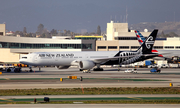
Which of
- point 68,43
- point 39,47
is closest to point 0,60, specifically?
point 39,47

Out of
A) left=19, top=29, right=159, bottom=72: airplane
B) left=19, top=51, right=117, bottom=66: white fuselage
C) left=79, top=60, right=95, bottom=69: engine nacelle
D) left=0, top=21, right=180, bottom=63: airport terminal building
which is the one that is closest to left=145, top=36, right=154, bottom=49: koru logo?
left=19, top=29, right=159, bottom=72: airplane

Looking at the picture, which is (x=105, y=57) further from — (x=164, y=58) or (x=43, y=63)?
(x=164, y=58)

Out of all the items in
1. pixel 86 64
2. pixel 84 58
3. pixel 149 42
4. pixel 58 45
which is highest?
pixel 58 45

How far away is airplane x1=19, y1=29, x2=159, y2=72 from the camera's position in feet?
249

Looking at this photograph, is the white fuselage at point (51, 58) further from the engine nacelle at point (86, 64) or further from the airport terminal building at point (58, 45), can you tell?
the airport terminal building at point (58, 45)

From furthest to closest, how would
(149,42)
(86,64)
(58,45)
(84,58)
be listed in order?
(58,45)
(149,42)
(84,58)
(86,64)

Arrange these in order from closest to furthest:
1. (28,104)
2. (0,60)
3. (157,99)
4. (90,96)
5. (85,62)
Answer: (28,104), (157,99), (90,96), (85,62), (0,60)

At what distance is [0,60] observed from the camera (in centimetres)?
11262

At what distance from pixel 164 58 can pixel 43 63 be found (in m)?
57.2

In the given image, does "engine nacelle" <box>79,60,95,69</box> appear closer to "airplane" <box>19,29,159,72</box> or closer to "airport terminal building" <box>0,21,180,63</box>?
"airplane" <box>19,29,159,72</box>

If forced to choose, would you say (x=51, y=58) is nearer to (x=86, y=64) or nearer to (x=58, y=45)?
(x=86, y=64)

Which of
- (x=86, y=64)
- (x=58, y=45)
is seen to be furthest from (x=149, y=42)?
(x=58, y=45)

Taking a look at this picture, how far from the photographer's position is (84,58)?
78.5 metres

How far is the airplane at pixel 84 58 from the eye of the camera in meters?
75.8
